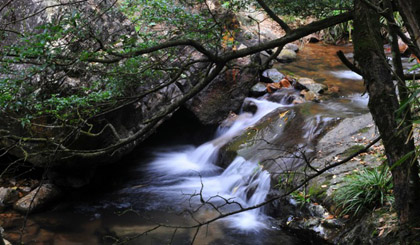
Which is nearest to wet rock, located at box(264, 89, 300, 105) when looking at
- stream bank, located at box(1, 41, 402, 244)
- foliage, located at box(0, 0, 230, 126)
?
stream bank, located at box(1, 41, 402, 244)

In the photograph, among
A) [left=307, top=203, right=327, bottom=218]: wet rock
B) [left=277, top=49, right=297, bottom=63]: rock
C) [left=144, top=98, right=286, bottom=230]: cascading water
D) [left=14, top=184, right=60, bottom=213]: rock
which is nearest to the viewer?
[left=307, top=203, right=327, bottom=218]: wet rock

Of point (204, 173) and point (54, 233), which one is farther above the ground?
point (204, 173)

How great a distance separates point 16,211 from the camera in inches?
270

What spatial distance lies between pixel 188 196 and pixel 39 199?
2.84 m

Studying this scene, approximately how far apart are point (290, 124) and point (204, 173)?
2245mm

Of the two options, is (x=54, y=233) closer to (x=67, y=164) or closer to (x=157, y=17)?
(x=67, y=164)

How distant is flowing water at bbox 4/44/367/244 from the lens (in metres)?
6.05

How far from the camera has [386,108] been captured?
2.66 metres

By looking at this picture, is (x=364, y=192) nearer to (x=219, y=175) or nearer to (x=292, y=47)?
(x=219, y=175)

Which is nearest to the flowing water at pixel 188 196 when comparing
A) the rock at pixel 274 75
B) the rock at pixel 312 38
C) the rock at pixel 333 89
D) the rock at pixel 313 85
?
the rock at pixel 333 89

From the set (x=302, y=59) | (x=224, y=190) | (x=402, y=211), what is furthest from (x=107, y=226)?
(x=302, y=59)

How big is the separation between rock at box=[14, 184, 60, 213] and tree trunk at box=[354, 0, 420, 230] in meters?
6.11

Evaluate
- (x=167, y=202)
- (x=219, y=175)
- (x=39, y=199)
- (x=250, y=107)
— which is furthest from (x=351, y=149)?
Result: (x=39, y=199)

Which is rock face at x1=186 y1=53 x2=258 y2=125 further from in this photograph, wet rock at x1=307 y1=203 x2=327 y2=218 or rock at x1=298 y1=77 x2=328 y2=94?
wet rock at x1=307 y1=203 x2=327 y2=218
